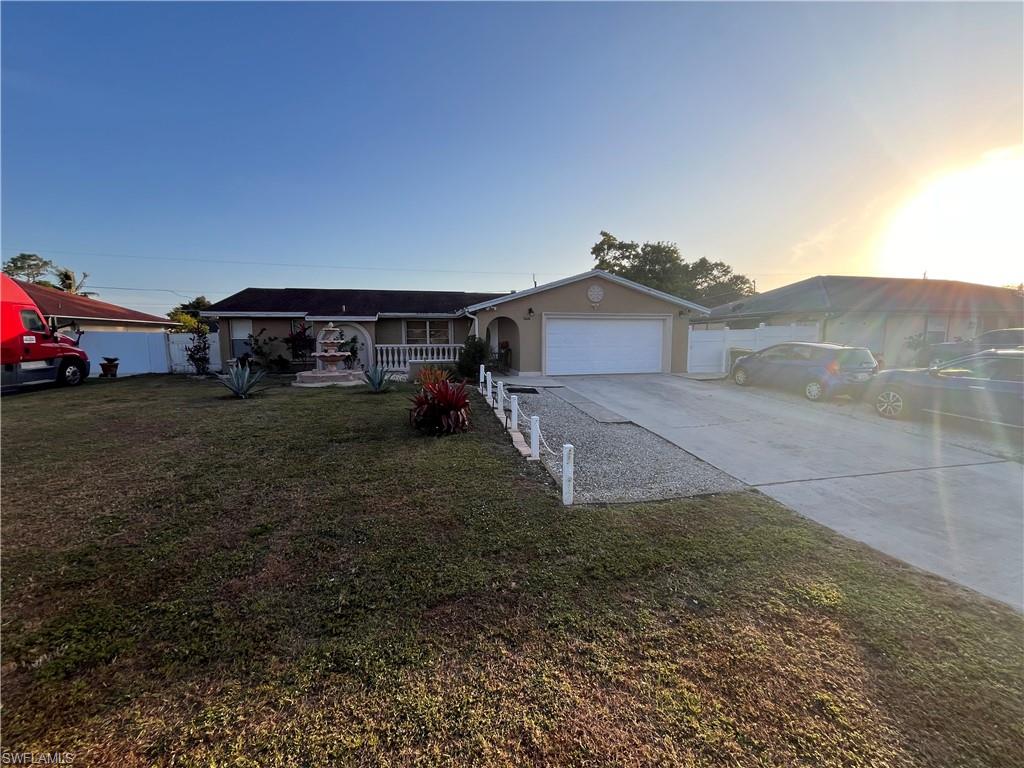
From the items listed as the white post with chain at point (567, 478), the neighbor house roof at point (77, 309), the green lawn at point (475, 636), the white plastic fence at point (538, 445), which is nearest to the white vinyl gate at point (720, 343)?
the white plastic fence at point (538, 445)

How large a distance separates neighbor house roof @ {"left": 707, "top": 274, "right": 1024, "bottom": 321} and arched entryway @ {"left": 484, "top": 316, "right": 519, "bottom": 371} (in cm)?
1292

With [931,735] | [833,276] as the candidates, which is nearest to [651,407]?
[931,735]

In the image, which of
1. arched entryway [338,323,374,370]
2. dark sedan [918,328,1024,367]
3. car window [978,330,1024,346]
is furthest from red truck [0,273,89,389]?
car window [978,330,1024,346]

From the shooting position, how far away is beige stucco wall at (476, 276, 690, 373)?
14445mm

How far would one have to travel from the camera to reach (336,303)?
62.5 ft

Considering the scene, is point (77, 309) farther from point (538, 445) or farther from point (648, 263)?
point (648, 263)

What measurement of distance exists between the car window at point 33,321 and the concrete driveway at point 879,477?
16.8 metres

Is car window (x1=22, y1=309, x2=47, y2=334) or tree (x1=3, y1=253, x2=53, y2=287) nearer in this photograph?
car window (x1=22, y1=309, x2=47, y2=334)

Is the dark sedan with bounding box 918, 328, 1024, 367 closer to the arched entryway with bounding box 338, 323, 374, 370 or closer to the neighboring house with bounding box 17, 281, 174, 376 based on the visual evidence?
the arched entryway with bounding box 338, 323, 374, 370

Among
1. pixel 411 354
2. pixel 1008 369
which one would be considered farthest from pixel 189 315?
pixel 1008 369

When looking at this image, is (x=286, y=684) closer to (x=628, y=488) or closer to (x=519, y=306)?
(x=628, y=488)

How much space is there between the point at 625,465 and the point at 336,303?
17409mm

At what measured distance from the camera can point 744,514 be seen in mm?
4102

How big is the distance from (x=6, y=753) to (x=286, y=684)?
1038mm
